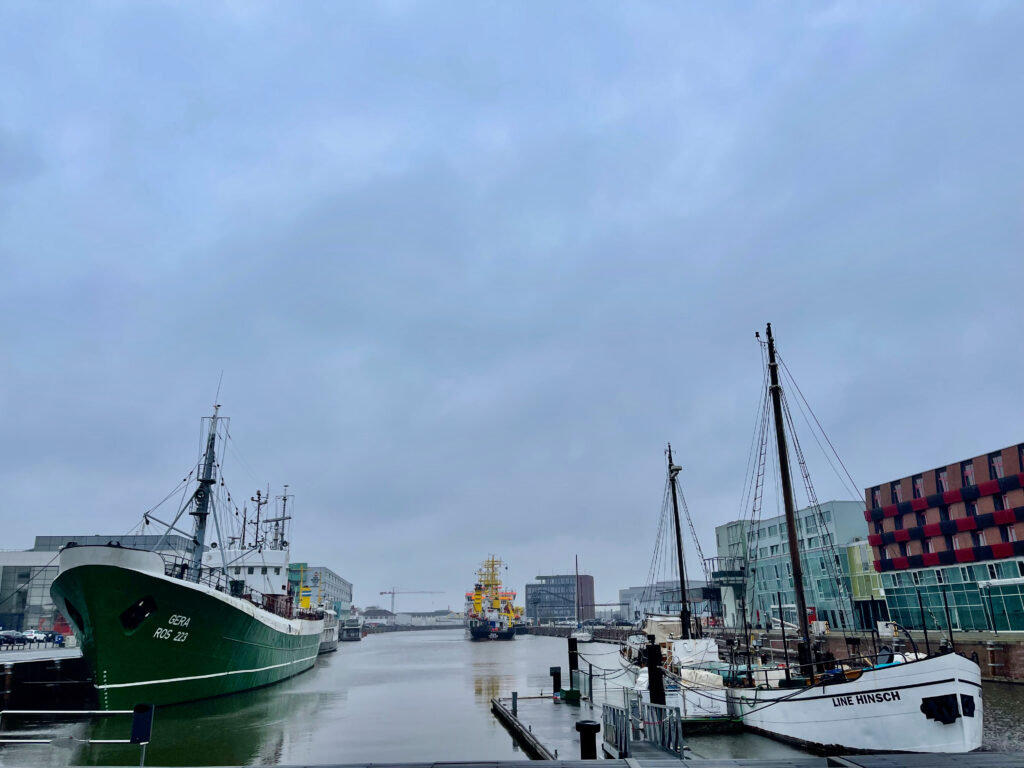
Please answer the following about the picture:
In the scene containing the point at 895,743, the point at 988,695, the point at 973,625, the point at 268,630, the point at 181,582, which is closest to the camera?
the point at 895,743

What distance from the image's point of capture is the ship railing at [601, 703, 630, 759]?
16513mm

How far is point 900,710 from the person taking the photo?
18953 millimetres

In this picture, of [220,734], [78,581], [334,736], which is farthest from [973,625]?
[78,581]

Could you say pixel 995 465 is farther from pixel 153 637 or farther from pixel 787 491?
pixel 153 637

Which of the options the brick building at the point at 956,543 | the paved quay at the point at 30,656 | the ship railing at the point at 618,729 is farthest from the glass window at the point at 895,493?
the paved quay at the point at 30,656

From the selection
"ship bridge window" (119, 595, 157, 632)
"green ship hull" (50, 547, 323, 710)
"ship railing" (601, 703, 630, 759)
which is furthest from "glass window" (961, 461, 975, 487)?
"ship bridge window" (119, 595, 157, 632)

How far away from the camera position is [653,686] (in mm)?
21031

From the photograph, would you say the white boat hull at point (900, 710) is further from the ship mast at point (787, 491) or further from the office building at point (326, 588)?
the office building at point (326, 588)

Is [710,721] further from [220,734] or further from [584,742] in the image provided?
[220,734]

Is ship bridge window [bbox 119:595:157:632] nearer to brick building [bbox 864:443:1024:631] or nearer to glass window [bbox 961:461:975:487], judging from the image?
brick building [bbox 864:443:1024:631]

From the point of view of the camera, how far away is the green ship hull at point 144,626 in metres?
27.2

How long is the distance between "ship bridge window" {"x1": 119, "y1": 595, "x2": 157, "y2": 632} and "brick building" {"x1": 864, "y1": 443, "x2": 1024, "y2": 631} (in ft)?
149

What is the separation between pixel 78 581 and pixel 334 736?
12.0 m

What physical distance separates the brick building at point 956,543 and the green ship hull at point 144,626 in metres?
43.1
